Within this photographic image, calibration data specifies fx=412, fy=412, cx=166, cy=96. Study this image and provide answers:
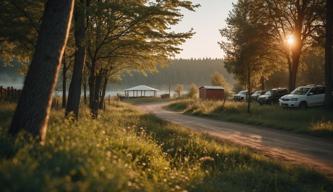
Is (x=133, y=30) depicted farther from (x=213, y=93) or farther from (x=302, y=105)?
(x=213, y=93)

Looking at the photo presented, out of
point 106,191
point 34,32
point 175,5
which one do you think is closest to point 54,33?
point 106,191

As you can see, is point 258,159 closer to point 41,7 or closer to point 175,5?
point 175,5

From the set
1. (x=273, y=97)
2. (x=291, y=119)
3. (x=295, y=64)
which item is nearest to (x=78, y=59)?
(x=291, y=119)

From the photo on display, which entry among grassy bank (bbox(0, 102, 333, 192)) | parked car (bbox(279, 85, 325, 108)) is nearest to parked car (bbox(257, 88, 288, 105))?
parked car (bbox(279, 85, 325, 108))

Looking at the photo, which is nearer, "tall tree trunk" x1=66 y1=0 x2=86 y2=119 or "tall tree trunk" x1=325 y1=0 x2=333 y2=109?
"tall tree trunk" x1=66 y1=0 x2=86 y2=119

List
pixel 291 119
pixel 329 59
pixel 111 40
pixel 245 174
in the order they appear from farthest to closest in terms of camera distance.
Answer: pixel 291 119 < pixel 329 59 < pixel 111 40 < pixel 245 174

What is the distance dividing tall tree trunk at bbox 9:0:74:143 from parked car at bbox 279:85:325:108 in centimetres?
2661

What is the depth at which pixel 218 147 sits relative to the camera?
42.0 feet

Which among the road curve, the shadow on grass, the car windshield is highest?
the car windshield

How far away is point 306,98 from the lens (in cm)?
3162

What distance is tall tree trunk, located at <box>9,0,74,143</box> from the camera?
7.10 m

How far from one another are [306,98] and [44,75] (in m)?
27.5

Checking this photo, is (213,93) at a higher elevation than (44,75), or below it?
below

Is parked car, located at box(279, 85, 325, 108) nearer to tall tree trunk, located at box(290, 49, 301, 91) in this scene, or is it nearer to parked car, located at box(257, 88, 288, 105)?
tall tree trunk, located at box(290, 49, 301, 91)
